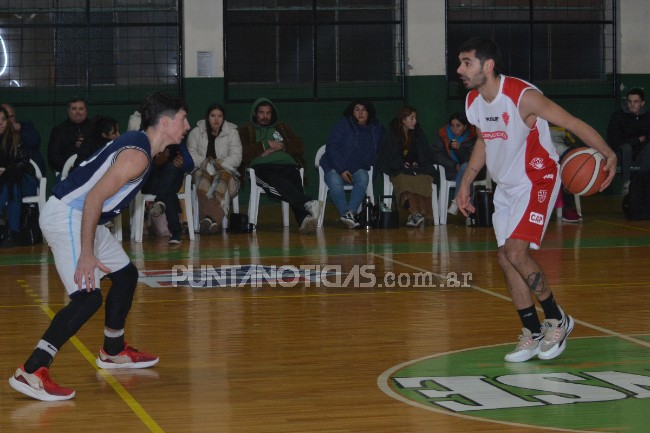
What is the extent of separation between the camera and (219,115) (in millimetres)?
13086

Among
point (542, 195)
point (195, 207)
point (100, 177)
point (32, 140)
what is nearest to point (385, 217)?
point (195, 207)

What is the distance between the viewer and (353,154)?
13445mm

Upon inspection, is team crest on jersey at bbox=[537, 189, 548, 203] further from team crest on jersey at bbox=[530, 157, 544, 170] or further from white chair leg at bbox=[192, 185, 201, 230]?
white chair leg at bbox=[192, 185, 201, 230]

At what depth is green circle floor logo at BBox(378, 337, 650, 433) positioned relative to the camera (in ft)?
15.2

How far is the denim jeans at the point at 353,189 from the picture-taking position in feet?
43.6

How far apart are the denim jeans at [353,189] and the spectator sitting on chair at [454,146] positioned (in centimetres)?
103

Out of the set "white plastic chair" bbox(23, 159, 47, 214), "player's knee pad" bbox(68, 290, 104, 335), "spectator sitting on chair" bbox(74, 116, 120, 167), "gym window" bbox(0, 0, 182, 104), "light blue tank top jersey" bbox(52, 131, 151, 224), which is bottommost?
"player's knee pad" bbox(68, 290, 104, 335)

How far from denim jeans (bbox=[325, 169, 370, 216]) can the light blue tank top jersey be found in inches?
316

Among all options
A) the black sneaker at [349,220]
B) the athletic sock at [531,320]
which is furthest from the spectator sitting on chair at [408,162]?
the athletic sock at [531,320]

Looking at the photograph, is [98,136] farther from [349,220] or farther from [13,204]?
[349,220]

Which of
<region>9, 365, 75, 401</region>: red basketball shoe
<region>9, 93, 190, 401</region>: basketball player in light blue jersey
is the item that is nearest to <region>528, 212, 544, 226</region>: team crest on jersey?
<region>9, 93, 190, 401</region>: basketball player in light blue jersey

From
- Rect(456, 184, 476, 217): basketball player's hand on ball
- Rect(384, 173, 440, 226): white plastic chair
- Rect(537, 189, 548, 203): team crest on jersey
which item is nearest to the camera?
Rect(537, 189, 548, 203): team crest on jersey

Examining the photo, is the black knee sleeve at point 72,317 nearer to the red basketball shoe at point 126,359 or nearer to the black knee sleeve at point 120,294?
the black knee sleeve at point 120,294

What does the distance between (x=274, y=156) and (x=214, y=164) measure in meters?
0.74
